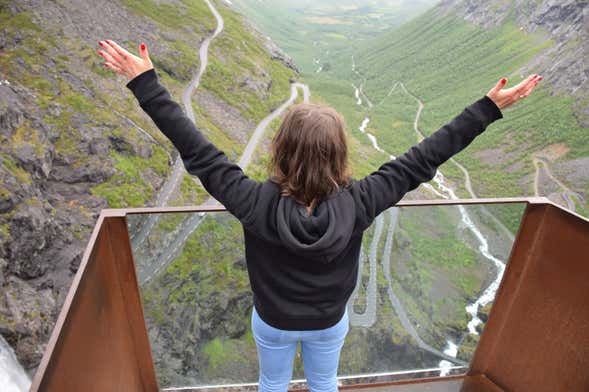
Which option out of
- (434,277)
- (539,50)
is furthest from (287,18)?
(434,277)

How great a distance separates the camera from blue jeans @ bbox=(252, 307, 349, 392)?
1.89 meters

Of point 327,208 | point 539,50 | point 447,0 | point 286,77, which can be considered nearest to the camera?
point 327,208

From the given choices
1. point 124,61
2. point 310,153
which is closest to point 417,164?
point 310,153

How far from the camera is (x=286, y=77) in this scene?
184 ft

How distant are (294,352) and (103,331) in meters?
0.83

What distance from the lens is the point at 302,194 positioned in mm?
1614

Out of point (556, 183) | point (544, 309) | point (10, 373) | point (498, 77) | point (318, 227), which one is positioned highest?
point (318, 227)

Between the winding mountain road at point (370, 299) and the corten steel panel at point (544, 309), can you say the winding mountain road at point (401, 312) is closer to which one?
the winding mountain road at point (370, 299)

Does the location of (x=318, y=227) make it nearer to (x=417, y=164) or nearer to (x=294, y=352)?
(x=417, y=164)

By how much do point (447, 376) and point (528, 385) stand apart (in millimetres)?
484

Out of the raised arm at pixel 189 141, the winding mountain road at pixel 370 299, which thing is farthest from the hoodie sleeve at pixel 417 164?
the winding mountain road at pixel 370 299

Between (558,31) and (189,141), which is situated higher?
(558,31)

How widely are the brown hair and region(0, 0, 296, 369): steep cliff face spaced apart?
1259cm

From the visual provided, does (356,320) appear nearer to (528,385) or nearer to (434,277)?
(434,277)
